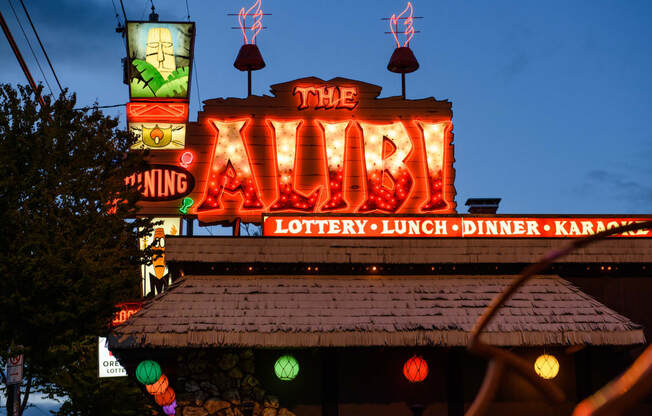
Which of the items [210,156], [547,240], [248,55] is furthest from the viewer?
[248,55]

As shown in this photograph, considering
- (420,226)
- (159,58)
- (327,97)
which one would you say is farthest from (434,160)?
(159,58)

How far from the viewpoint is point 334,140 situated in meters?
22.9

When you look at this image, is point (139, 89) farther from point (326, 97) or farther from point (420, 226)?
point (420, 226)

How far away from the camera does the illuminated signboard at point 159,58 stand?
25.4 m

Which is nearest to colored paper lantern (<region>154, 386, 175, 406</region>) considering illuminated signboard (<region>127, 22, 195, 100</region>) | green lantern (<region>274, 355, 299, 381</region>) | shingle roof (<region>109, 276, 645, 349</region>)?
shingle roof (<region>109, 276, 645, 349</region>)

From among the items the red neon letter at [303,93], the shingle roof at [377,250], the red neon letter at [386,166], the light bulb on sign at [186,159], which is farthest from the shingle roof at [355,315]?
the red neon letter at [303,93]

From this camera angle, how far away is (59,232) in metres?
17.7

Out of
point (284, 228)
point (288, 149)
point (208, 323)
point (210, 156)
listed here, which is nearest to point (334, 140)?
point (288, 149)

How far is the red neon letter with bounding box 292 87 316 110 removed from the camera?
23172mm

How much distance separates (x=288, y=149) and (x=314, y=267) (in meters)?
6.06

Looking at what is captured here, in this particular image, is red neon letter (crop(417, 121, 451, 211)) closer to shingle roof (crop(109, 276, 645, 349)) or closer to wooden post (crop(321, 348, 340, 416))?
shingle roof (crop(109, 276, 645, 349))

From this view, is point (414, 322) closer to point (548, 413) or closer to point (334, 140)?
point (548, 413)

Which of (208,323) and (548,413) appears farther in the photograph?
(548,413)

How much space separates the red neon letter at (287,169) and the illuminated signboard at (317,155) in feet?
0.09
